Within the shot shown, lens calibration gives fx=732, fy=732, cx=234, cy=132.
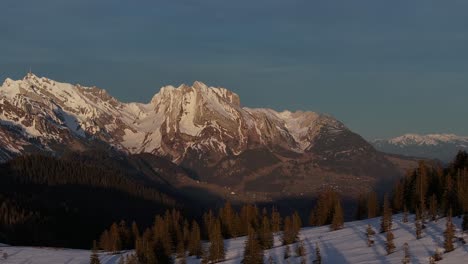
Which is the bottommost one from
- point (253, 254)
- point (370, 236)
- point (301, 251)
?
point (301, 251)

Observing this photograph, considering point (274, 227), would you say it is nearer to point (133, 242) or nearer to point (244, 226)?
point (244, 226)

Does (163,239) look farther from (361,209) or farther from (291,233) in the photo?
(361,209)

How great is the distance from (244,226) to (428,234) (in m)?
69.3

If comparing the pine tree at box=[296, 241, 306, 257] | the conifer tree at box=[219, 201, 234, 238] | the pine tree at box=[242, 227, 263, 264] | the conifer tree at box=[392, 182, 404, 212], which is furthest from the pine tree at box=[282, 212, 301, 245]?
the conifer tree at box=[219, 201, 234, 238]

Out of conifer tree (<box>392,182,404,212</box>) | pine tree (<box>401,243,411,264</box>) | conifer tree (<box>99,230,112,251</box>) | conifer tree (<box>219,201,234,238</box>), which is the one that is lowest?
pine tree (<box>401,243,411,264</box>)

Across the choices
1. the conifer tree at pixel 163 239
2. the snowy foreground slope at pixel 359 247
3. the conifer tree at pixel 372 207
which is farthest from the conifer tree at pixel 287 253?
the conifer tree at pixel 372 207

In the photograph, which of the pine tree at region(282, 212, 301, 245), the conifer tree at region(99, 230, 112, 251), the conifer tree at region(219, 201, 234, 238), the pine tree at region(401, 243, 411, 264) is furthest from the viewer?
the conifer tree at region(99, 230, 112, 251)

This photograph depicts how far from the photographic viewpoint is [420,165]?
156 m

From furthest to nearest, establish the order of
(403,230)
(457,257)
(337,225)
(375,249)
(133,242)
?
(133,242) → (337,225) → (403,230) → (375,249) → (457,257)

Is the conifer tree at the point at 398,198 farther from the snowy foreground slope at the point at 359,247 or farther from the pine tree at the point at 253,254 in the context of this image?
the pine tree at the point at 253,254

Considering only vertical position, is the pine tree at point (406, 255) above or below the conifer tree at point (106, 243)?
below

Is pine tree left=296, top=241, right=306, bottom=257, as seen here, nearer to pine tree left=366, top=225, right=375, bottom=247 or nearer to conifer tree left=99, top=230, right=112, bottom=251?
pine tree left=366, top=225, right=375, bottom=247

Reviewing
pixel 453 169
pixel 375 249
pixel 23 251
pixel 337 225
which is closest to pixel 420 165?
pixel 453 169

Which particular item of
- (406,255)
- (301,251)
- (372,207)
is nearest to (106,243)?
(372,207)
